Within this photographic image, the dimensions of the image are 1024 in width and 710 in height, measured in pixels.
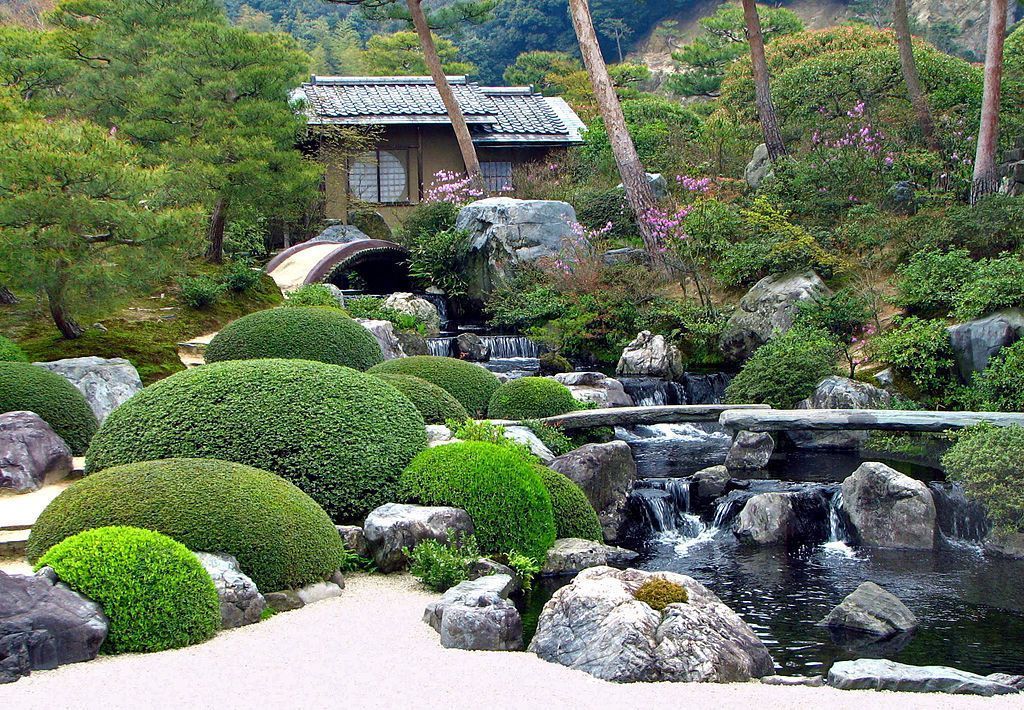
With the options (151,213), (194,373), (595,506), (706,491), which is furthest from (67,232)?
(706,491)

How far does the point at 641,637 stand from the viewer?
20.1ft

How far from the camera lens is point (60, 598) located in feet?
19.6

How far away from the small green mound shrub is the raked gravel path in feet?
2.33

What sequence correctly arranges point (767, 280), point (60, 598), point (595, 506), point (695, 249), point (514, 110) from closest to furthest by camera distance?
point (60, 598) < point (595, 506) < point (767, 280) < point (695, 249) < point (514, 110)

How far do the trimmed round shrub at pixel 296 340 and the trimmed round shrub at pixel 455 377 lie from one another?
0.63 m

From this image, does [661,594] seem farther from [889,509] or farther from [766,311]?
[766,311]

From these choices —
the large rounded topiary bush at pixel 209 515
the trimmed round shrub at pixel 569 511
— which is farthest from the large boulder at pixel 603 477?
the large rounded topiary bush at pixel 209 515

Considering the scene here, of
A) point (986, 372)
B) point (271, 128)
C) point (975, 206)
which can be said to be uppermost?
point (271, 128)

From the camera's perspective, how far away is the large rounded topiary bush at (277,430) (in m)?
8.38

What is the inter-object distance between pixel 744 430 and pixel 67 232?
8229 millimetres

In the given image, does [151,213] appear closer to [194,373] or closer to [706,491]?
[194,373]

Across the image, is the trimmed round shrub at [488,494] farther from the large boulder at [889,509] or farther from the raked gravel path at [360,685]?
the large boulder at [889,509]

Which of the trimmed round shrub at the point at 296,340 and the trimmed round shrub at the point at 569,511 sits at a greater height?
the trimmed round shrub at the point at 296,340

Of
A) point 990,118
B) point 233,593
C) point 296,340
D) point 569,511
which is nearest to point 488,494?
point 569,511
